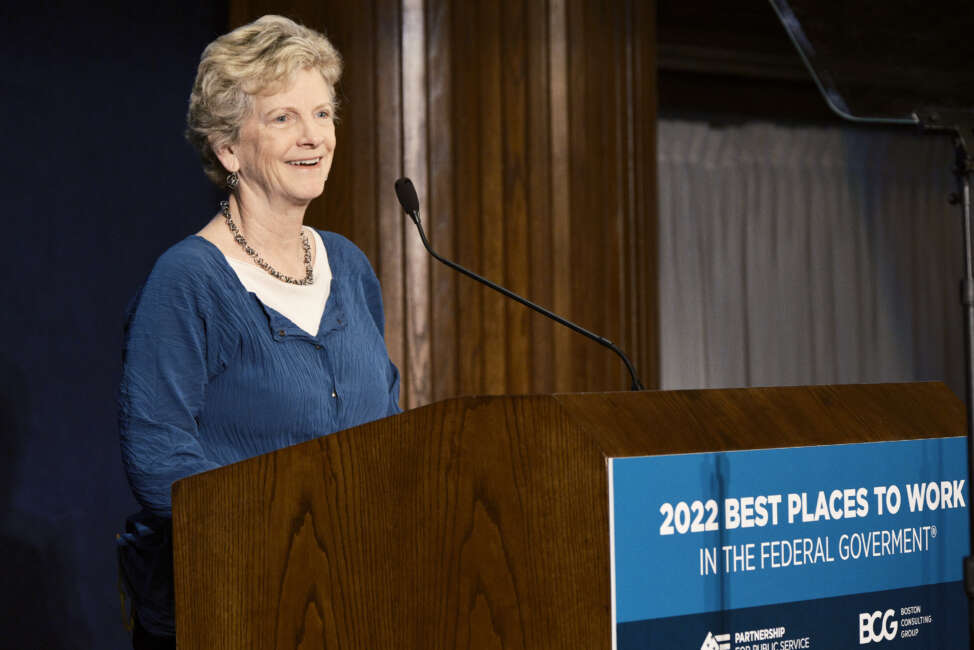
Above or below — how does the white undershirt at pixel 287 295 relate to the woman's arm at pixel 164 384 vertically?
above

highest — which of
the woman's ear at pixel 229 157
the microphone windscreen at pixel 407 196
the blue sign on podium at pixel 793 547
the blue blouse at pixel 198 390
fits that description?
the woman's ear at pixel 229 157

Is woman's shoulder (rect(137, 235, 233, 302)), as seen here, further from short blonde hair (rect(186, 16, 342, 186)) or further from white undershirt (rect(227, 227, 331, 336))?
short blonde hair (rect(186, 16, 342, 186))

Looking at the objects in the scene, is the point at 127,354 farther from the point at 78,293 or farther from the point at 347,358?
the point at 78,293

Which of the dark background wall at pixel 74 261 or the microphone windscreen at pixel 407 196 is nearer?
the microphone windscreen at pixel 407 196

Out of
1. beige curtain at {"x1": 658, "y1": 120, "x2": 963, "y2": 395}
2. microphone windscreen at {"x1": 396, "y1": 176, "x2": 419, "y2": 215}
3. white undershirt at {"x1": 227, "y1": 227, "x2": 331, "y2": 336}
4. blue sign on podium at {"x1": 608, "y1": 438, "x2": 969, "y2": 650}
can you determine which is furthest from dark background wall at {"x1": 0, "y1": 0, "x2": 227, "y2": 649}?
blue sign on podium at {"x1": 608, "y1": 438, "x2": 969, "y2": 650}

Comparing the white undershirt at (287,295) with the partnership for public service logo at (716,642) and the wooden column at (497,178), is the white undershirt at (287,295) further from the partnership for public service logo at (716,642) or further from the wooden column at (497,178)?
the wooden column at (497,178)

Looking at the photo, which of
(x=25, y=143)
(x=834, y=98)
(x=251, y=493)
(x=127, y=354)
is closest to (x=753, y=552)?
(x=251, y=493)

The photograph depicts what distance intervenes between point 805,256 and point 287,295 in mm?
4197

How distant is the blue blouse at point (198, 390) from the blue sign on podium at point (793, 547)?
2.06 ft

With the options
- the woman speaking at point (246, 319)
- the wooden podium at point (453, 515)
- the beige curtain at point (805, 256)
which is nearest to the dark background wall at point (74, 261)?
the woman speaking at point (246, 319)

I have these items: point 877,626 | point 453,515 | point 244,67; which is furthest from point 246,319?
point 877,626

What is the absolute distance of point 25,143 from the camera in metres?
3.28

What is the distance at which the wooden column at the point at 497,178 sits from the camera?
331cm

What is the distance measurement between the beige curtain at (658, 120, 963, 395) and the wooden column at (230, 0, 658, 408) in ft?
4.96
